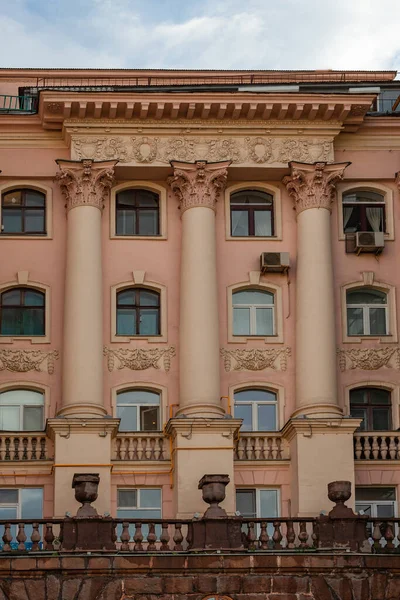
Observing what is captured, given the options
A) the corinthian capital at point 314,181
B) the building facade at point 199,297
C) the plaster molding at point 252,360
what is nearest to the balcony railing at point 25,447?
the building facade at point 199,297

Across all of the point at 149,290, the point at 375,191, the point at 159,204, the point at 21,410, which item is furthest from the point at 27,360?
the point at 375,191

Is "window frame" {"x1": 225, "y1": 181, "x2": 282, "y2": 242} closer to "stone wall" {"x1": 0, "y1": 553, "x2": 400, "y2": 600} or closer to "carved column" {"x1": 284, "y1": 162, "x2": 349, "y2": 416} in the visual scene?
"carved column" {"x1": 284, "y1": 162, "x2": 349, "y2": 416}

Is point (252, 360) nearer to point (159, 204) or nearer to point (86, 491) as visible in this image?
point (159, 204)

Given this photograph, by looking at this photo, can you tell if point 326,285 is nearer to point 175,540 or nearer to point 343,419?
point 343,419

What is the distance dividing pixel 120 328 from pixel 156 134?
221 inches

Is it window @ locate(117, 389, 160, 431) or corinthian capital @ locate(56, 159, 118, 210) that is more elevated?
corinthian capital @ locate(56, 159, 118, 210)

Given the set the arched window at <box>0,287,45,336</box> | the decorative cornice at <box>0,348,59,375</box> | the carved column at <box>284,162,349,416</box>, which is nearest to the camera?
the carved column at <box>284,162,349,416</box>

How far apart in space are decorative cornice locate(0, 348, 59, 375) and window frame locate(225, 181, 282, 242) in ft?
20.1

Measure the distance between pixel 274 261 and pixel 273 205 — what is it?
214cm

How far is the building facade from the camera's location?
46031mm

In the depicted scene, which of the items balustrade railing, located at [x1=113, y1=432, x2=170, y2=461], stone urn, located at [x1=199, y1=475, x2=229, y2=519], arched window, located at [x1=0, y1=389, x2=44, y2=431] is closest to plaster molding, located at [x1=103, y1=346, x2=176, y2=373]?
balustrade railing, located at [x1=113, y1=432, x2=170, y2=461]

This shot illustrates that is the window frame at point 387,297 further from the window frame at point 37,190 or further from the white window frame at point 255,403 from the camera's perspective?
the window frame at point 37,190

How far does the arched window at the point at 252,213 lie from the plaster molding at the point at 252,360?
3.56m

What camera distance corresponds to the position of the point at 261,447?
4675 cm
